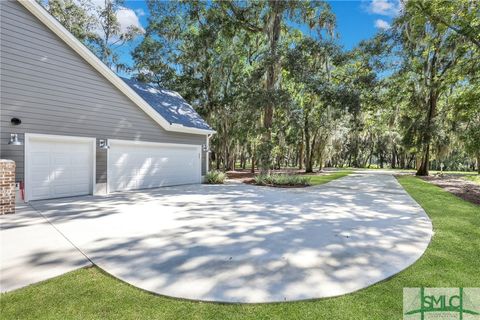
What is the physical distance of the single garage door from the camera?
9.59 metres

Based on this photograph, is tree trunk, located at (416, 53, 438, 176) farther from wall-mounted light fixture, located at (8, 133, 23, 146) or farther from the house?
wall-mounted light fixture, located at (8, 133, 23, 146)

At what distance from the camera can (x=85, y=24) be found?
1722 cm

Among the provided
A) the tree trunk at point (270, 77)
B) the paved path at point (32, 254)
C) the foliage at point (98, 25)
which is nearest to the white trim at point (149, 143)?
the tree trunk at point (270, 77)

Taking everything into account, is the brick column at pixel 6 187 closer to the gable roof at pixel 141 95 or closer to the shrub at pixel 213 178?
the gable roof at pixel 141 95

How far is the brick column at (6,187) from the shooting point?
579 centimetres

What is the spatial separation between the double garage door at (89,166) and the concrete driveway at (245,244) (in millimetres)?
886

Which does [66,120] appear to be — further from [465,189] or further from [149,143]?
[465,189]

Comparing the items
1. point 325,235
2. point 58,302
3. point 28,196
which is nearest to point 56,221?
point 28,196

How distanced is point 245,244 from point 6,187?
5585 mm

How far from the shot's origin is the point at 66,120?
8.12 metres

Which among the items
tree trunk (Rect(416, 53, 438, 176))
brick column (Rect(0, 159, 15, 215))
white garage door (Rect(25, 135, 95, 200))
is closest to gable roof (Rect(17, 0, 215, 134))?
white garage door (Rect(25, 135, 95, 200))

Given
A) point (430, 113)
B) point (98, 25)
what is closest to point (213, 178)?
point (98, 25)

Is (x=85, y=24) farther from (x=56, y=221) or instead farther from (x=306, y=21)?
(x=56, y=221)

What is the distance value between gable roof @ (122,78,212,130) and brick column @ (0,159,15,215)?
5943 mm
